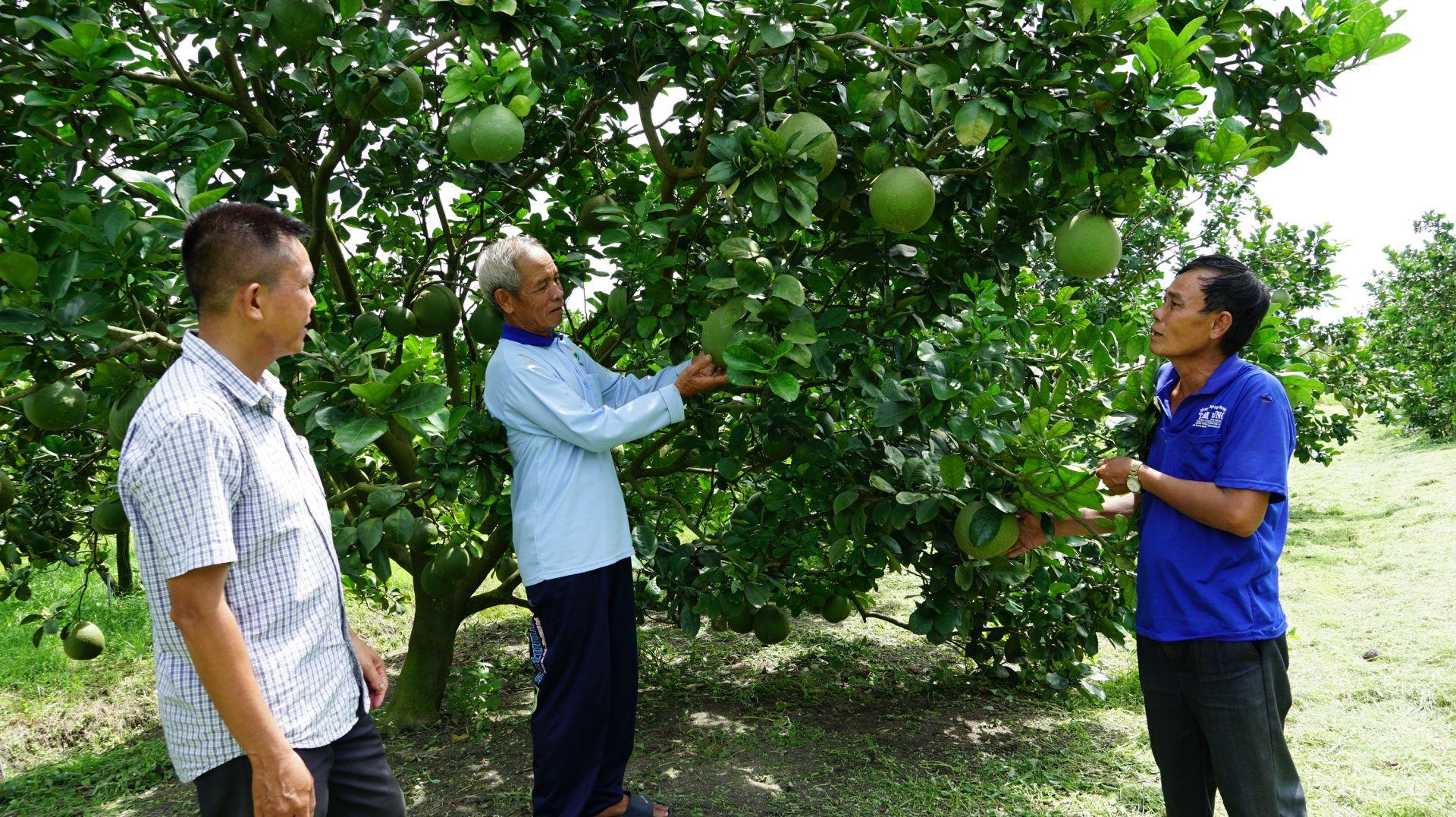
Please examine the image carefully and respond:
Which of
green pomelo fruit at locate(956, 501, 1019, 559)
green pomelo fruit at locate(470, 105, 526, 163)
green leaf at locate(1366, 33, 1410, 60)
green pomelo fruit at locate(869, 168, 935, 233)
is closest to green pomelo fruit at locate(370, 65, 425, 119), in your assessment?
green pomelo fruit at locate(470, 105, 526, 163)

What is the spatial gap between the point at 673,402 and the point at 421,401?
749 millimetres

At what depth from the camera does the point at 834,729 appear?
4098 mm

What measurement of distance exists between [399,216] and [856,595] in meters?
2.51

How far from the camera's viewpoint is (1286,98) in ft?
7.82

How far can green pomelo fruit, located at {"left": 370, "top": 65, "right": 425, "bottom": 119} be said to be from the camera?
8.66 feet

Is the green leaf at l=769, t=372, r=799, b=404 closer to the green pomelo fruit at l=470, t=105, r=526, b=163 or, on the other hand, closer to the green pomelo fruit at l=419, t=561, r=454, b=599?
the green pomelo fruit at l=470, t=105, r=526, b=163

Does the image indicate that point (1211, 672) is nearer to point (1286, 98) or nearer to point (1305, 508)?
point (1286, 98)

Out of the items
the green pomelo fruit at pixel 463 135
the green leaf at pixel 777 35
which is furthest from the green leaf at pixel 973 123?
the green pomelo fruit at pixel 463 135

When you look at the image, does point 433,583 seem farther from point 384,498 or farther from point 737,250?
point 737,250

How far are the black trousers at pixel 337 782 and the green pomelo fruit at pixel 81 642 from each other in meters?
2.60

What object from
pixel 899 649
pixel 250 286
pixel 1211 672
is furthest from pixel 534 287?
pixel 899 649

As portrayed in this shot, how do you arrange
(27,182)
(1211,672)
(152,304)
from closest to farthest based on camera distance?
1. (1211,672)
2. (27,182)
3. (152,304)

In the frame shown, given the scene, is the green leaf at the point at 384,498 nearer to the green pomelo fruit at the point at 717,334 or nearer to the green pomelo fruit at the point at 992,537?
the green pomelo fruit at the point at 717,334

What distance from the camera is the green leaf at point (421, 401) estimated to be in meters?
2.00
